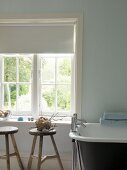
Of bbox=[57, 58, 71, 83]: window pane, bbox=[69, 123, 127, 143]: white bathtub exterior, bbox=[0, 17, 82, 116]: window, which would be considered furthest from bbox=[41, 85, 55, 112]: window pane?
bbox=[69, 123, 127, 143]: white bathtub exterior

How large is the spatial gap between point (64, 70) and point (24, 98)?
2.26ft

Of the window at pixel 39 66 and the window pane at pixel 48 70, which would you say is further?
the window pane at pixel 48 70

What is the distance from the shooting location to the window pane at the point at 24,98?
3795 mm

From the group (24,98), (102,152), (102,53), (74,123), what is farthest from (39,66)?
(102,152)

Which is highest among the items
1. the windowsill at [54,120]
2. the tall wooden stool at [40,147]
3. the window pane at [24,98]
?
the window pane at [24,98]

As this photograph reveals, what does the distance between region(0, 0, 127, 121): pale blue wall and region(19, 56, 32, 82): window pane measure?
2.44 feet

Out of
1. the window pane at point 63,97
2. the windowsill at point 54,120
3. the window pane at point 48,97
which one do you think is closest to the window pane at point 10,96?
the windowsill at point 54,120

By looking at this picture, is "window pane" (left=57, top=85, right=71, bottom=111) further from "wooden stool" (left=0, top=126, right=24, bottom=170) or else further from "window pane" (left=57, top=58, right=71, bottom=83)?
"wooden stool" (left=0, top=126, right=24, bottom=170)

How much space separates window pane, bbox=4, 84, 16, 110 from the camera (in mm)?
3816

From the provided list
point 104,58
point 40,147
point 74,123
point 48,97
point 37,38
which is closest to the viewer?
point 74,123

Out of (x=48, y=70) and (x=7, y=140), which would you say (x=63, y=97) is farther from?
(x=7, y=140)

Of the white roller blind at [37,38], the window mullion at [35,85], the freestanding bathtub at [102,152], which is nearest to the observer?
the freestanding bathtub at [102,152]

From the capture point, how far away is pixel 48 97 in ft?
12.4

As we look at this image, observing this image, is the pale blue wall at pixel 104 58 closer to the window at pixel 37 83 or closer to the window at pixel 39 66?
the window at pixel 39 66
